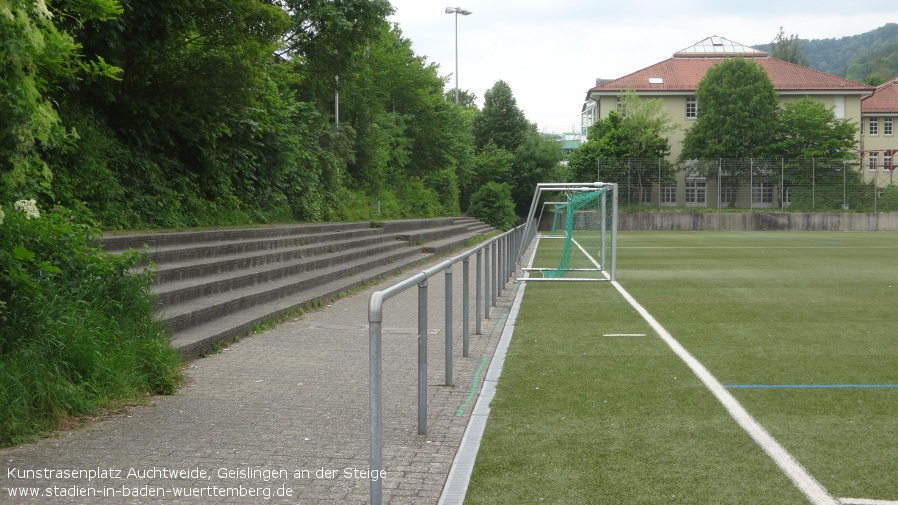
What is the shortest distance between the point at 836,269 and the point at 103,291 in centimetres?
1787

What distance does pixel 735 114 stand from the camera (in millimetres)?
69312

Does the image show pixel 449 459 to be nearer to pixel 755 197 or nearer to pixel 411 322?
pixel 411 322

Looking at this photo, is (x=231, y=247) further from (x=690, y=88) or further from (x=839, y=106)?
(x=839, y=106)

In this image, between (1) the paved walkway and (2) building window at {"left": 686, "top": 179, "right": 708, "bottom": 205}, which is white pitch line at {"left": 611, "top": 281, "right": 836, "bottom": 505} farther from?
(2) building window at {"left": 686, "top": 179, "right": 708, "bottom": 205}

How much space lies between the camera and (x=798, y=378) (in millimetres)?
7801

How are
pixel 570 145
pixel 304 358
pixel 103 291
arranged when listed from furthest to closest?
pixel 570 145, pixel 304 358, pixel 103 291

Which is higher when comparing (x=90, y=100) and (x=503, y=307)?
(x=90, y=100)

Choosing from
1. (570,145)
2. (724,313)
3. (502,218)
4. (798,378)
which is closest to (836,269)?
(724,313)

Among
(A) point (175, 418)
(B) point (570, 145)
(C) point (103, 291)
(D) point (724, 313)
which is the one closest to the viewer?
(A) point (175, 418)

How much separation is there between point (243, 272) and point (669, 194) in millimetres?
56683

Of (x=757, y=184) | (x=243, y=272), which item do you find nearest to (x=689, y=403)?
(x=243, y=272)

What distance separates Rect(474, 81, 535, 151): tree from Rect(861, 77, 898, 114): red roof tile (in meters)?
29.7

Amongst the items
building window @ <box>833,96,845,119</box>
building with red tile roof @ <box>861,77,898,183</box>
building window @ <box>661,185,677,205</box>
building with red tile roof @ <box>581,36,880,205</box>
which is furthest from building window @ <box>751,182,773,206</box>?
building with red tile roof @ <box>861,77,898,183</box>

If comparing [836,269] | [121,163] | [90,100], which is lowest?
[836,269]
